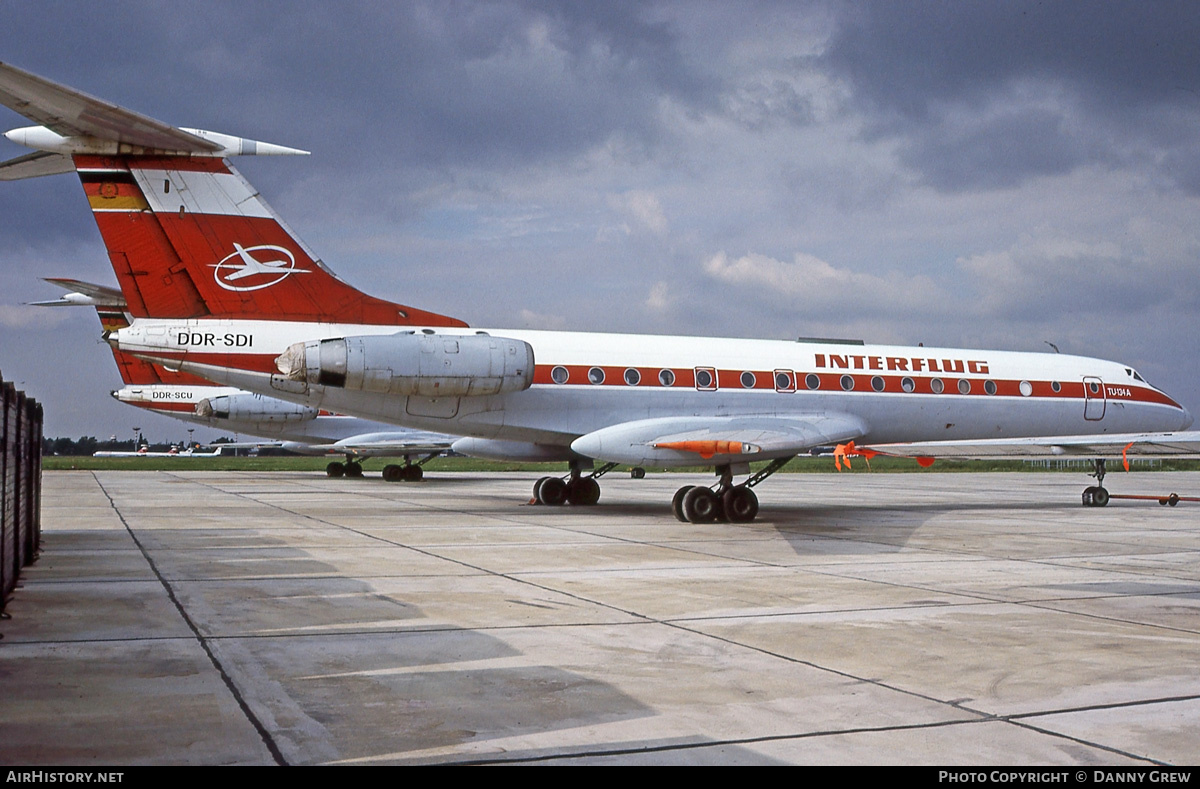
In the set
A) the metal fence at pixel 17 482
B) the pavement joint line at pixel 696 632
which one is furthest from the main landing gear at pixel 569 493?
the metal fence at pixel 17 482

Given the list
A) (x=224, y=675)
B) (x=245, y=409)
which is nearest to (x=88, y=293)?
(x=245, y=409)

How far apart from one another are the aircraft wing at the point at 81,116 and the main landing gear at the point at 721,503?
29.5ft

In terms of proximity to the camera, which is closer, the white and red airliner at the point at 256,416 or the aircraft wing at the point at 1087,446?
the aircraft wing at the point at 1087,446

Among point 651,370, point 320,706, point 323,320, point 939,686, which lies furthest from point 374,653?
point 651,370

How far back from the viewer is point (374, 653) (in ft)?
21.5

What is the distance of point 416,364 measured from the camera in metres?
15.7

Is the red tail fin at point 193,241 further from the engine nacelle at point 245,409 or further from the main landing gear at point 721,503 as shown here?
the engine nacelle at point 245,409

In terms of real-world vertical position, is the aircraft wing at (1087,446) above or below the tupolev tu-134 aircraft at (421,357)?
below

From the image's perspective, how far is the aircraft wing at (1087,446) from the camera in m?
20.2

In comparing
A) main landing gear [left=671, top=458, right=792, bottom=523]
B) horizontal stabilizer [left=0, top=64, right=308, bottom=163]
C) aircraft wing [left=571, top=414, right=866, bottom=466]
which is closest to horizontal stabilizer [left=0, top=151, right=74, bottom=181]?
horizontal stabilizer [left=0, top=64, right=308, bottom=163]

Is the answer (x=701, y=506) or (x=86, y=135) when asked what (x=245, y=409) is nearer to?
(x=86, y=135)

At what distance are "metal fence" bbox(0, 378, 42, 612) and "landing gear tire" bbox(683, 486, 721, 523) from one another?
9.25 metres

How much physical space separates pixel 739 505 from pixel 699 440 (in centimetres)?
163
